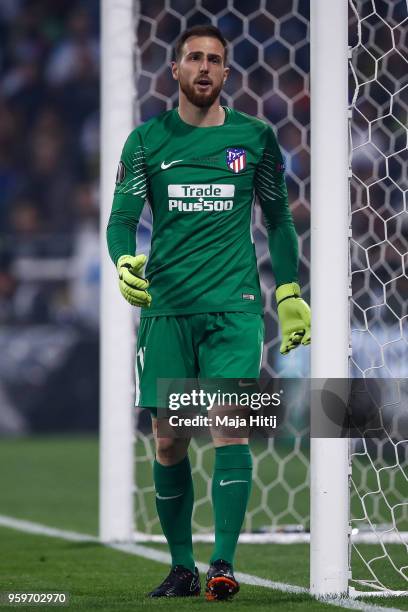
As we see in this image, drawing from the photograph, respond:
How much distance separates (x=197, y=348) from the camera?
367 cm

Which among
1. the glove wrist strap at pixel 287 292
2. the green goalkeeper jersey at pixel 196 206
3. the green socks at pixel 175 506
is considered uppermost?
the green goalkeeper jersey at pixel 196 206

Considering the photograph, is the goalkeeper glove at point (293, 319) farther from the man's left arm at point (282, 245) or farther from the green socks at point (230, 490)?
the green socks at point (230, 490)

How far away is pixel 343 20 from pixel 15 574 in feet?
6.84

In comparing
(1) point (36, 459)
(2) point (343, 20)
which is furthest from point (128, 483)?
(1) point (36, 459)

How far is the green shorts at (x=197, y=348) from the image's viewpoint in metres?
3.59

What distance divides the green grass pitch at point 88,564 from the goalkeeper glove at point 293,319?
0.72 metres

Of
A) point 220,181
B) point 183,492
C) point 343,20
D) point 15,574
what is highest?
point 343,20

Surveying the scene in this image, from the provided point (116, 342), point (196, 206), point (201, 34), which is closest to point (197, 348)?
point (196, 206)

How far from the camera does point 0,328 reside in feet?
37.8

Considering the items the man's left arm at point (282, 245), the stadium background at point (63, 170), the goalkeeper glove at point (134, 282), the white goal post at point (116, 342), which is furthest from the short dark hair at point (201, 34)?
the stadium background at point (63, 170)

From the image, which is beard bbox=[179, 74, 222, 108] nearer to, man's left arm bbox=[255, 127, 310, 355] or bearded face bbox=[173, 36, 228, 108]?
bearded face bbox=[173, 36, 228, 108]

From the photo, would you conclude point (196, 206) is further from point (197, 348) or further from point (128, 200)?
point (197, 348)

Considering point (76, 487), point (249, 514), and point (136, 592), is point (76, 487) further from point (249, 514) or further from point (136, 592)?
point (136, 592)

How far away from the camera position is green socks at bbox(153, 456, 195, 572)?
3727 mm
